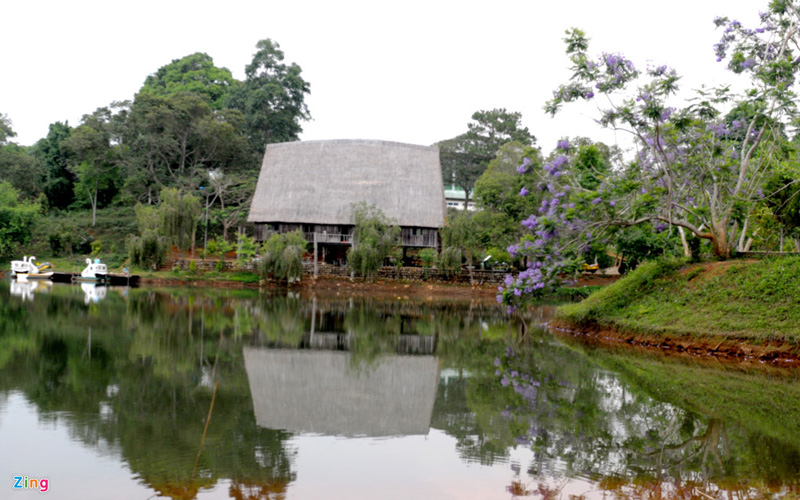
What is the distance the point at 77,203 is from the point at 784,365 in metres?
44.7

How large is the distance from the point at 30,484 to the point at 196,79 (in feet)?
177

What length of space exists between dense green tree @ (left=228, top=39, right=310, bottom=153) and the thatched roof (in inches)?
325

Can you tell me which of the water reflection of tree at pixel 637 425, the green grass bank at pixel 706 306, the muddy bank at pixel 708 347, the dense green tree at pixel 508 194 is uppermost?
the dense green tree at pixel 508 194

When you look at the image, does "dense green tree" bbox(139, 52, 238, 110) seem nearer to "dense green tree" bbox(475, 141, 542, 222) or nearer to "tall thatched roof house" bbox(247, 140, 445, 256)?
"tall thatched roof house" bbox(247, 140, 445, 256)

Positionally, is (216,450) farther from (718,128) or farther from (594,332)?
(718,128)

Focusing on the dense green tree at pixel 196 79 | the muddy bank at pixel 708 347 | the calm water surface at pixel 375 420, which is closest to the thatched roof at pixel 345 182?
the dense green tree at pixel 196 79

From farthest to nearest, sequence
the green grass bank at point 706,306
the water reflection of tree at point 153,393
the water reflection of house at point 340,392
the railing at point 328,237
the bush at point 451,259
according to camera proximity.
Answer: the railing at point 328,237 < the bush at point 451,259 < the green grass bank at point 706,306 < the water reflection of house at point 340,392 < the water reflection of tree at point 153,393

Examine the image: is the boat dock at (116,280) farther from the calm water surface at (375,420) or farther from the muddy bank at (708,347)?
the muddy bank at (708,347)

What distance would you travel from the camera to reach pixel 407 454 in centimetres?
609

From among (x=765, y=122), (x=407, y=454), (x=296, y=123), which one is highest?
(x=296, y=123)

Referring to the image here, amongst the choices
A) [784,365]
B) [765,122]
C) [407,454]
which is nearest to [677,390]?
[784,365]

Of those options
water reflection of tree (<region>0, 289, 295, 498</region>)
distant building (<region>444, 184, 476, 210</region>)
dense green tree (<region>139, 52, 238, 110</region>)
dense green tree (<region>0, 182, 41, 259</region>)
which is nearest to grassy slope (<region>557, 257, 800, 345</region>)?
water reflection of tree (<region>0, 289, 295, 498</region>)

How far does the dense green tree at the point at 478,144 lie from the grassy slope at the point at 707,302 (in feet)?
120

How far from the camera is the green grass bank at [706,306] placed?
12.1 metres
